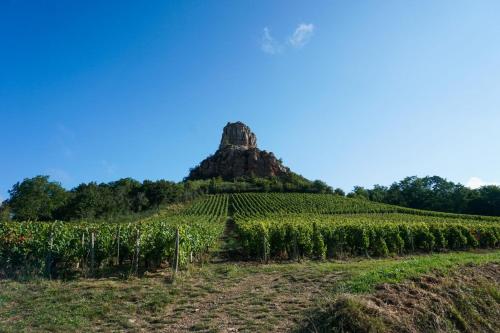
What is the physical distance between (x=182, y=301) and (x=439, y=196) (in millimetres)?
99796

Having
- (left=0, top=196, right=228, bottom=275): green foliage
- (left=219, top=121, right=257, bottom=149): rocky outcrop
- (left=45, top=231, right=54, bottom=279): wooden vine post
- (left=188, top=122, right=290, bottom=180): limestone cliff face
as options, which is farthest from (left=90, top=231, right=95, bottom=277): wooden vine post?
(left=219, top=121, right=257, bottom=149): rocky outcrop

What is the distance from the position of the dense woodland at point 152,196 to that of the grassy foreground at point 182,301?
49960 millimetres

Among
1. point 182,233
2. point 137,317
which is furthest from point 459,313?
point 182,233

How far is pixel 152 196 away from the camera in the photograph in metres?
82.8

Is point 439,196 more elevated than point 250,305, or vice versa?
point 439,196

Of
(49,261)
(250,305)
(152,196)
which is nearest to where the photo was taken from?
(250,305)

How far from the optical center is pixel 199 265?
1644cm

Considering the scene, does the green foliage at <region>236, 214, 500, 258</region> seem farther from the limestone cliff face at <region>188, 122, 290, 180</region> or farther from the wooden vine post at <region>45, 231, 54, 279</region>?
the limestone cliff face at <region>188, 122, 290, 180</region>

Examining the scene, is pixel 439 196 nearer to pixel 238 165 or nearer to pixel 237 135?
pixel 238 165

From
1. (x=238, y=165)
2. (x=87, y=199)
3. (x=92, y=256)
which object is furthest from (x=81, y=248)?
(x=238, y=165)

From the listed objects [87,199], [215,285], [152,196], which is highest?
[152,196]

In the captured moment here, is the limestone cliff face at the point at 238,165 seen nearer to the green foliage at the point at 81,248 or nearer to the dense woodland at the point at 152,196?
the dense woodland at the point at 152,196

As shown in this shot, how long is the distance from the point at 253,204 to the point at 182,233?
2257 inches

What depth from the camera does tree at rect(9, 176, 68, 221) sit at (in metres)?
69.4
